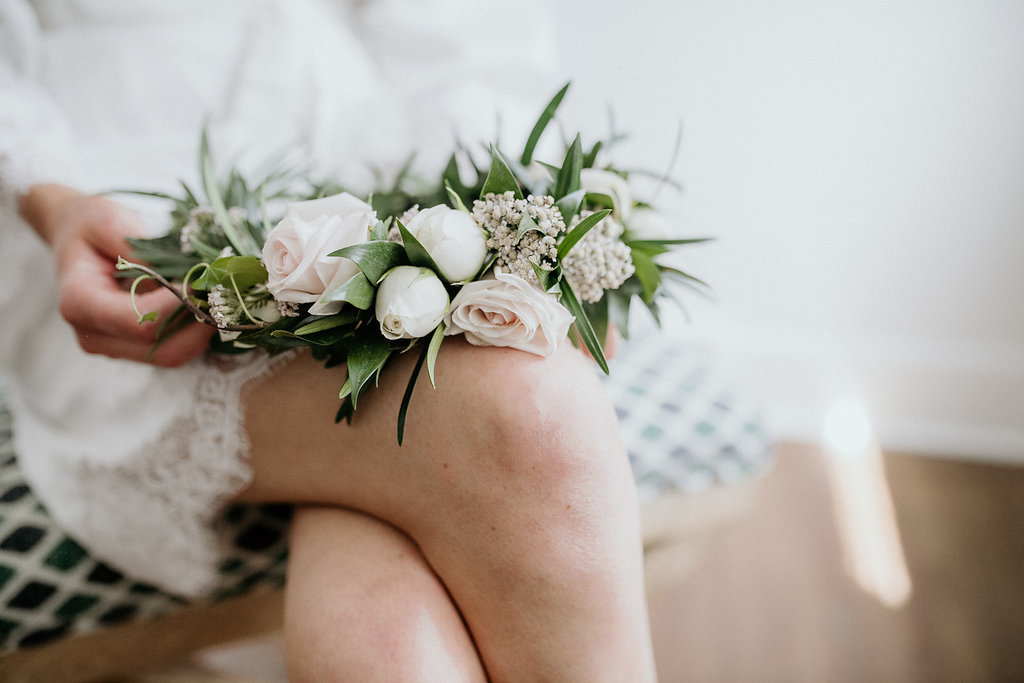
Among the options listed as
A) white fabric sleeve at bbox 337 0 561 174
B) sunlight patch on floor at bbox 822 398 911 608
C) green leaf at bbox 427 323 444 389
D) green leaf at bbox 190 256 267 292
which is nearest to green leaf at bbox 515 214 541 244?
green leaf at bbox 427 323 444 389

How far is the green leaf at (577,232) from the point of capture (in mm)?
479

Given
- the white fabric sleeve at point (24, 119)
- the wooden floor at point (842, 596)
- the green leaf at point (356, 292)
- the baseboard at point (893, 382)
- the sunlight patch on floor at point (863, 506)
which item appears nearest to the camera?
the green leaf at point (356, 292)

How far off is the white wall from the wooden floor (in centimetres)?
24

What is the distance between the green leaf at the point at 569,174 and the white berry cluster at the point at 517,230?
0.14 feet

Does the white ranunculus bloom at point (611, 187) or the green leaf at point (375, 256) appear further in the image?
the white ranunculus bloom at point (611, 187)

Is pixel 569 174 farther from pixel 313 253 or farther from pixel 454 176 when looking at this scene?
pixel 313 253

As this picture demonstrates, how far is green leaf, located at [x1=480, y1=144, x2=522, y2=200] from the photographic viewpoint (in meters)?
0.50

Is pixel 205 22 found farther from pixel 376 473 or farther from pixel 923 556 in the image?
pixel 923 556

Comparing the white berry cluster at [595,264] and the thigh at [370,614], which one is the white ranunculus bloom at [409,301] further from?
the thigh at [370,614]

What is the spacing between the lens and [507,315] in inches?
19.7

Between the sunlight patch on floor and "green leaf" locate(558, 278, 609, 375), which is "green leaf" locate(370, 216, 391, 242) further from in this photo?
the sunlight patch on floor

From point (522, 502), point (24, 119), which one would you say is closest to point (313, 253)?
point (522, 502)

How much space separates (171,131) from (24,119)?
0.58 ft

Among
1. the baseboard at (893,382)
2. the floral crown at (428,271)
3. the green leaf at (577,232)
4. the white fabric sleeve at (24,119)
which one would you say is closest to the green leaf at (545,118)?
the floral crown at (428,271)
